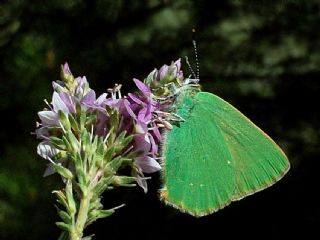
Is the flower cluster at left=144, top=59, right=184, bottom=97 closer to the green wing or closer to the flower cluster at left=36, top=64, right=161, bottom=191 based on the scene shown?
the flower cluster at left=36, top=64, right=161, bottom=191

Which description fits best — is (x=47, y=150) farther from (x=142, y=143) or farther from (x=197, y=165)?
(x=197, y=165)

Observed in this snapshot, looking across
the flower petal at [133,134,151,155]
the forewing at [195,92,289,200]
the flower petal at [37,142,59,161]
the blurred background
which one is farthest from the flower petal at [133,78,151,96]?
the blurred background

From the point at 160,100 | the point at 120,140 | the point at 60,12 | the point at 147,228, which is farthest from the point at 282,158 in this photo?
the point at 60,12

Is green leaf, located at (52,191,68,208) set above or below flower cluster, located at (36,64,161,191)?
below

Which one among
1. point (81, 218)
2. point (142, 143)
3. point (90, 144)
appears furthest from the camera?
point (142, 143)

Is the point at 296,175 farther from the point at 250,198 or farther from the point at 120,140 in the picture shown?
the point at 120,140

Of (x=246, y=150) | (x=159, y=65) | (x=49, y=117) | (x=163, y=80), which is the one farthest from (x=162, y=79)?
(x=159, y=65)

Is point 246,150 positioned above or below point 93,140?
below
